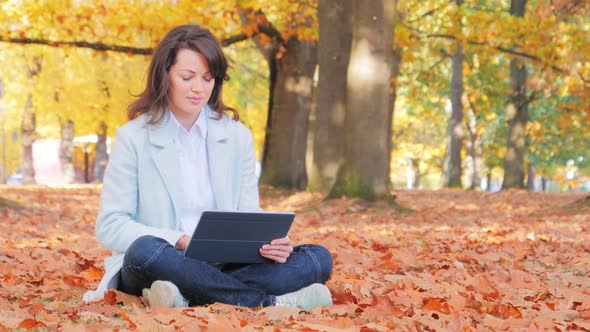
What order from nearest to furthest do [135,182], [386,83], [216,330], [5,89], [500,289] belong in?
1. [216,330]
2. [135,182]
3. [500,289]
4. [386,83]
5. [5,89]

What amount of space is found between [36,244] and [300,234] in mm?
2909

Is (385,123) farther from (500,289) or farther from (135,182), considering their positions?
(135,182)

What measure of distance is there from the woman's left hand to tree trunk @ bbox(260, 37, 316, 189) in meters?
14.2

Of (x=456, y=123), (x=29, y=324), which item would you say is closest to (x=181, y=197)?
(x=29, y=324)

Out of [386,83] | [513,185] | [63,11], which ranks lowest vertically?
[513,185]

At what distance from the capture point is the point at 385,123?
509 inches

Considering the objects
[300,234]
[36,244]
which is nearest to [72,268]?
[36,244]

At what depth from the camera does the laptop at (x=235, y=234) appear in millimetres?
4285

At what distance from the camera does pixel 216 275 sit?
4555mm

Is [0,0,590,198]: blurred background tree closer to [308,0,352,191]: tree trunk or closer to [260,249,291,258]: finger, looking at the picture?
[308,0,352,191]: tree trunk

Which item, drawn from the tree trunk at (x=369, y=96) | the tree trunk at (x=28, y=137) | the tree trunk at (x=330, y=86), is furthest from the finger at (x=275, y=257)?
the tree trunk at (x=28, y=137)

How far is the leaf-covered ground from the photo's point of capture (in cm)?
397

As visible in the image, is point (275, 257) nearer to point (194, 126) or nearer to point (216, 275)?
point (216, 275)

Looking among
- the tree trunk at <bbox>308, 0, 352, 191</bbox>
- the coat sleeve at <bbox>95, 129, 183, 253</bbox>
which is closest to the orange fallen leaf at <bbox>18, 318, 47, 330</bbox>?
the coat sleeve at <bbox>95, 129, 183, 253</bbox>
